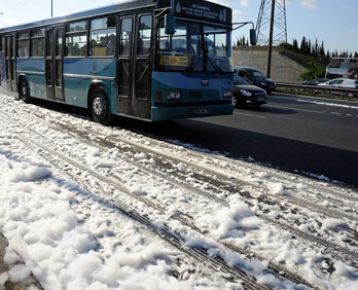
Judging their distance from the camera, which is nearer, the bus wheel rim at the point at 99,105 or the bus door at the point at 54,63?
the bus wheel rim at the point at 99,105

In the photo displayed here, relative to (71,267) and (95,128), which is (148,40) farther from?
(71,267)

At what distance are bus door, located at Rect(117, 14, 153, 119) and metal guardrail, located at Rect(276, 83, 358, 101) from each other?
19.1 metres

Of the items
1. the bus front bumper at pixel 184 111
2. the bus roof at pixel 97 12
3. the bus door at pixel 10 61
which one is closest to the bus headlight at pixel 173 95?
the bus front bumper at pixel 184 111

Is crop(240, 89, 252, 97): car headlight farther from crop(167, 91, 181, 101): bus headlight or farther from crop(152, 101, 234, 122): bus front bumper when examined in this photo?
crop(167, 91, 181, 101): bus headlight

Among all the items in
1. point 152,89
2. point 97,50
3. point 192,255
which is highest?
point 97,50

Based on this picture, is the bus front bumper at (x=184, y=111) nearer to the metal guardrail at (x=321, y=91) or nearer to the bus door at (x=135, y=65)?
the bus door at (x=135, y=65)

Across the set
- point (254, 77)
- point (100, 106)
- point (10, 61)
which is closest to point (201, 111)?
point (100, 106)

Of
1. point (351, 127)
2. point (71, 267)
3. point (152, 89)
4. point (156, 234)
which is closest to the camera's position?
point (71, 267)

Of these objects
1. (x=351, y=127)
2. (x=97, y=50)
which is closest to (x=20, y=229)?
(x=97, y=50)

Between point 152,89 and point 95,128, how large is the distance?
2.31m

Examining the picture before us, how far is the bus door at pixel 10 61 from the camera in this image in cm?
1598

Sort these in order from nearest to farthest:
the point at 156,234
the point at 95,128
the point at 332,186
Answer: the point at 156,234 → the point at 332,186 → the point at 95,128

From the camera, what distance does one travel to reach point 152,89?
8812mm

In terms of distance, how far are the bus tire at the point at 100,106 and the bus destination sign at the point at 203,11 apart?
10.1ft
